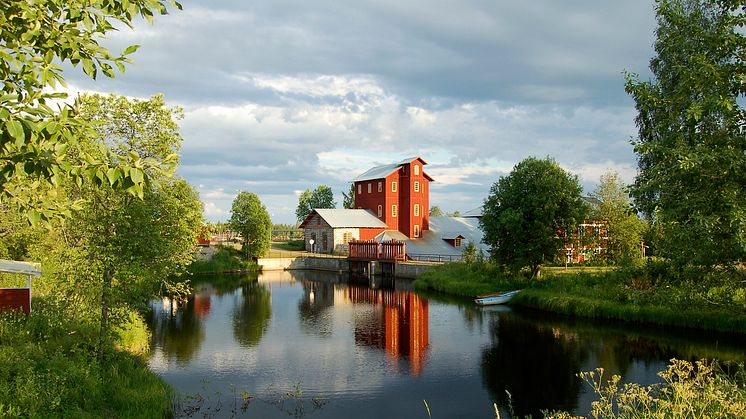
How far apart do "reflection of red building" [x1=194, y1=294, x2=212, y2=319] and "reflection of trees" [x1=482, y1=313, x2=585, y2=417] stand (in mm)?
15508

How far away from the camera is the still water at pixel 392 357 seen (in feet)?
48.2

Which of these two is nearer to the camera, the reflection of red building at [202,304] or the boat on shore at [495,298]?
the reflection of red building at [202,304]

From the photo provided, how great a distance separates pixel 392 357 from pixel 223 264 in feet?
127

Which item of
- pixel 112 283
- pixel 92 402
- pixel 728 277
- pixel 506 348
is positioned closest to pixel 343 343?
pixel 506 348

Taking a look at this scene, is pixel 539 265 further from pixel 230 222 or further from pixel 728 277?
pixel 230 222

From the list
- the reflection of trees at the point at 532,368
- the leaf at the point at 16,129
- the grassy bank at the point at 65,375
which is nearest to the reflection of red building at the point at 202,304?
the grassy bank at the point at 65,375

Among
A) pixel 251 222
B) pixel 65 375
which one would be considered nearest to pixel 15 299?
pixel 65 375

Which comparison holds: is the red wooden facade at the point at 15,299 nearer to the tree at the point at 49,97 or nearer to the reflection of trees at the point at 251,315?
A: the reflection of trees at the point at 251,315

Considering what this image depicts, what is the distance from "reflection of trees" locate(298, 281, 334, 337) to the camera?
84.5 ft

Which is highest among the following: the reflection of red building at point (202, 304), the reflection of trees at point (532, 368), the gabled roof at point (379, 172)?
the gabled roof at point (379, 172)

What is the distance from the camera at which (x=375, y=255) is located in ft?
174

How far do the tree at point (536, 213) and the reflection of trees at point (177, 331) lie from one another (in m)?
18.7

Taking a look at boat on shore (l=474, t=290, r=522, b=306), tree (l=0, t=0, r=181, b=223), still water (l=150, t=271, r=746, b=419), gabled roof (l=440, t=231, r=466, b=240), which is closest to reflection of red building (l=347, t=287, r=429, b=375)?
still water (l=150, t=271, r=746, b=419)

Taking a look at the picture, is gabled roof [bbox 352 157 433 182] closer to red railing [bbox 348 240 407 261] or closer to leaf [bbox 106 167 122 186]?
red railing [bbox 348 240 407 261]
